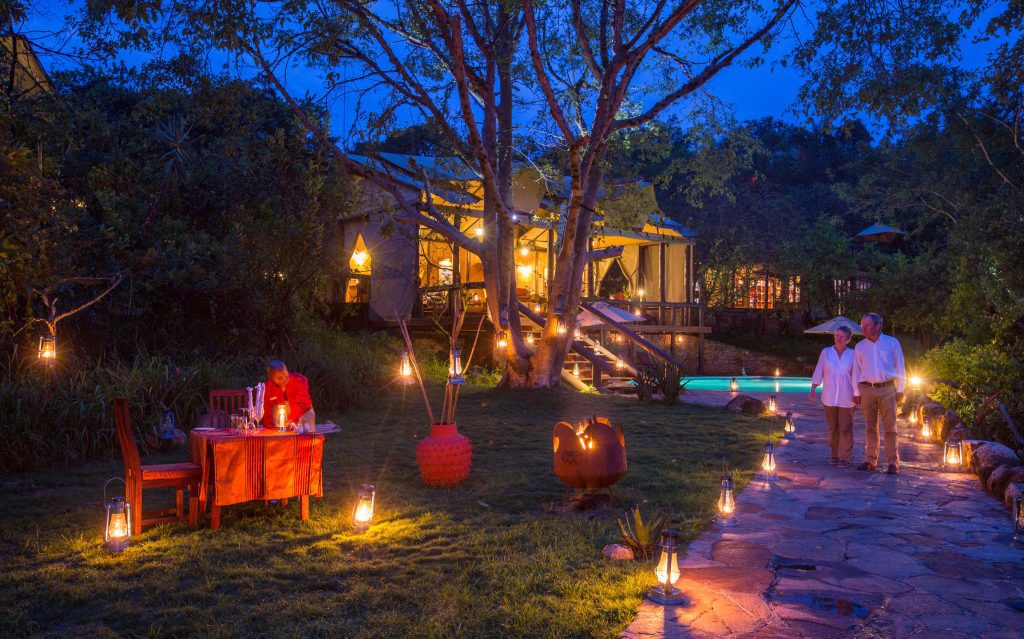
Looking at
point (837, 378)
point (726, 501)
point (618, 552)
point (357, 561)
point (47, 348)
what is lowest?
point (357, 561)

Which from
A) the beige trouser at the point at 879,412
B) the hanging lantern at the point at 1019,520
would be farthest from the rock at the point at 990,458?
the hanging lantern at the point at 1019,520

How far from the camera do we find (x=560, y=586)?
4445mm

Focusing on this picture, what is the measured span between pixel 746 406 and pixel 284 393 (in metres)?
9.15

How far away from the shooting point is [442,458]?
7.21 metres

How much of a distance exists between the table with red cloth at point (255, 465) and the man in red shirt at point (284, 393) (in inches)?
24.4

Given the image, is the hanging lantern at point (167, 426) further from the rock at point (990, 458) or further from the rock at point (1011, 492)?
the rock at point (990, 458)

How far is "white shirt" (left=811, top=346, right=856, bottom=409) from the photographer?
823 cm

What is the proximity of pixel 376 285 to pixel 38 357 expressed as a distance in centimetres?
1160

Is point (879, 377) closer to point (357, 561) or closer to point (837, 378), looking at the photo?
point (837, 378)

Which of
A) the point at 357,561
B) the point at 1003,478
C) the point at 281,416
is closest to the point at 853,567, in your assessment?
the point at 1003,478

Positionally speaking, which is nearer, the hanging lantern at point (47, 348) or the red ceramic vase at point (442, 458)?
the red ceramic vase at point (442, 458)

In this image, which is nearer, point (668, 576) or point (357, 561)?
point (668, 576)

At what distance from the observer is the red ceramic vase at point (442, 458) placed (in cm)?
720

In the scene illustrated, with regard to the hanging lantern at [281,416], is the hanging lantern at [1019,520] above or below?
below
